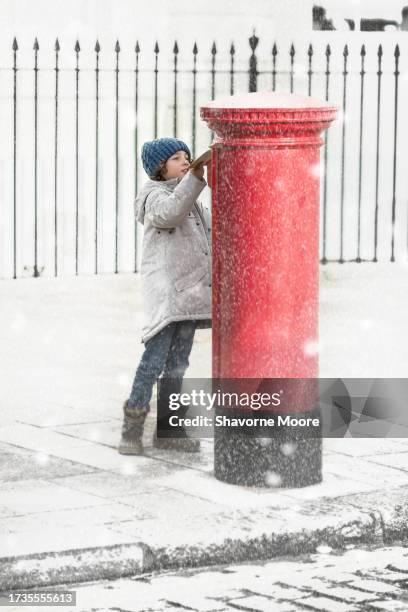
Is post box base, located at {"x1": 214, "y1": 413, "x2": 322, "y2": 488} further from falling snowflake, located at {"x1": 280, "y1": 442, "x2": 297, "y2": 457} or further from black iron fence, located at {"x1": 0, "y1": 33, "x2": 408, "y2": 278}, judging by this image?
black iron fence, located at {"x1": 0, "y1": 33, "x2": 408, "y2": 278}

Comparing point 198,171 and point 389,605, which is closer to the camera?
point 389,605

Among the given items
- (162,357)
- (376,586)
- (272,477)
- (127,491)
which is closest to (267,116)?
(162,357)

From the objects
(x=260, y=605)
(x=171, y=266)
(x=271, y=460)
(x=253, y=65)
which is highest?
(x=253, y=65)

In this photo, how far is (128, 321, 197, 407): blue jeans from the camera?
721cm

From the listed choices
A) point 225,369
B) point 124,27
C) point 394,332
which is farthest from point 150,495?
point 124,27

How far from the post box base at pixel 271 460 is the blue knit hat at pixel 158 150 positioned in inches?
50.4

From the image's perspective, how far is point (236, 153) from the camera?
6574mm

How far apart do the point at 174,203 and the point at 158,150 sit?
33cm

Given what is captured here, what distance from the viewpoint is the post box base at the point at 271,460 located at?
6613 mm

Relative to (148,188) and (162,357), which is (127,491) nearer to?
(162,357)

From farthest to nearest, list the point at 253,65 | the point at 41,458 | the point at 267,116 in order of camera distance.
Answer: the point at 253,65
the point at 41,458
the point at 267,116

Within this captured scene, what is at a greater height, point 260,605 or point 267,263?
point 267,263

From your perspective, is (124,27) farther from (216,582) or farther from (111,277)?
(216,582)

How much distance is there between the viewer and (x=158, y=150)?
7211 mm
